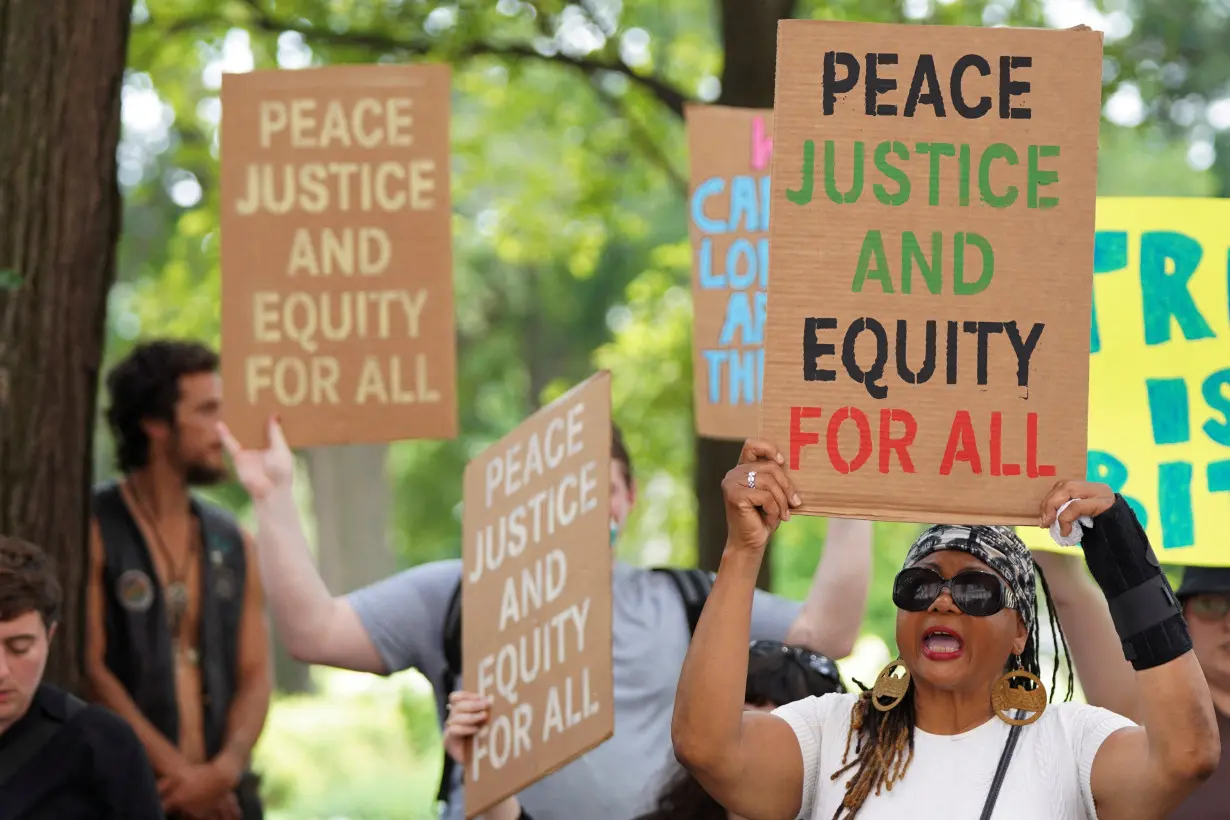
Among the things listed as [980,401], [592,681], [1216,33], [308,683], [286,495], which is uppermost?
[1216,33]

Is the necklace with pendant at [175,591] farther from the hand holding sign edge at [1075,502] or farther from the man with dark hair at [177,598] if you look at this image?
the hand holding sign edge at [1075,502]

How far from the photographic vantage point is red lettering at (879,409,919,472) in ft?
11.3

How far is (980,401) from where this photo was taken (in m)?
3.46

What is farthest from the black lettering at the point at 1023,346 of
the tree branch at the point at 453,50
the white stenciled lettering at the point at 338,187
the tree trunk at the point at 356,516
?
the tree trunk at the point at 356,516

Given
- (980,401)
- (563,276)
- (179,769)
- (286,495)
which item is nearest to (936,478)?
(980,401)

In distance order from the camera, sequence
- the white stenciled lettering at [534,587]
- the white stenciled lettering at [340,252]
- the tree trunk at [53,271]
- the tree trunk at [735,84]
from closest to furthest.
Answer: the white stenciled lettering at [534,587], the white stenciled lettering at [340,252], the tree trunk at [53,271], the tree trunk at [735,84]

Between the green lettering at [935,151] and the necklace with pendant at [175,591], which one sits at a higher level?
the green lettering at [935,151]

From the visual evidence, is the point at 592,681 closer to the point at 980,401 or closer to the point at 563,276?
the point at 980,401

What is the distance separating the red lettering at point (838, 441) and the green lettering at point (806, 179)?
14.7 inches

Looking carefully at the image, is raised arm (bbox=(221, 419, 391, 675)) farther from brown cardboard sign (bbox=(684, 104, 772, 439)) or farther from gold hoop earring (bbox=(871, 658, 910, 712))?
gold hoop earring (bbox=(871, 658, 910, 712))

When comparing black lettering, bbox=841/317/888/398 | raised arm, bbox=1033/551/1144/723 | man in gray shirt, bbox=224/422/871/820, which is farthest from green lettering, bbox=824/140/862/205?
man in gray shirt, bbox=224/422/871/820

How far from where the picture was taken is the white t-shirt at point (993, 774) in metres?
3.33

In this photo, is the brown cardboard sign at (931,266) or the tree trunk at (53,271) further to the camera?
the tree trunk at (53,271)

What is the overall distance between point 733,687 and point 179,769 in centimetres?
284
